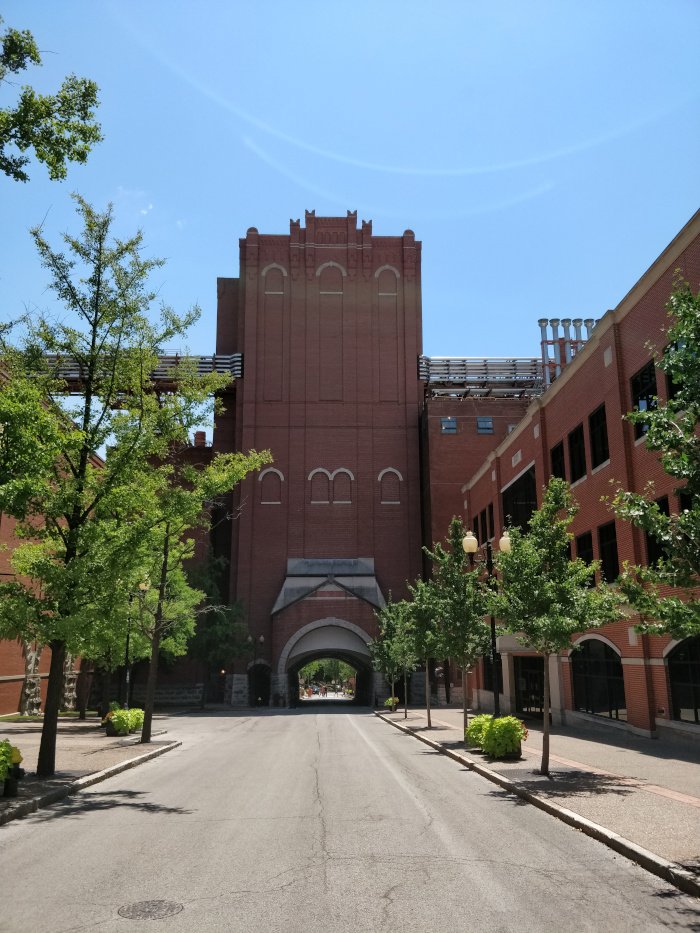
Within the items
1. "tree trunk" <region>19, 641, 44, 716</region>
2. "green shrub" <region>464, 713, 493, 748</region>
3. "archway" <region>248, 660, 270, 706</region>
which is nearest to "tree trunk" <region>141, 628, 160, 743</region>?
"green shrub" <region>464, 713, 493, 748</region>

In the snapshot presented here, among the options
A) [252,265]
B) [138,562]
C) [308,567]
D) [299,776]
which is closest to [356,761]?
[299,776]

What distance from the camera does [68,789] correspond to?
13148mm

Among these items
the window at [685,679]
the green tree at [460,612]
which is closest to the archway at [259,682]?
the green tree at [460,612]

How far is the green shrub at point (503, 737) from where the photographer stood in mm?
17078

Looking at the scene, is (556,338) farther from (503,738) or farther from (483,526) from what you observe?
(503,738)

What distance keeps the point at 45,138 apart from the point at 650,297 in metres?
15.7

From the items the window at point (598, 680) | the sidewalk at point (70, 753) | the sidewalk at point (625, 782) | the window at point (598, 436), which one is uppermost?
the window at point (598, 436)

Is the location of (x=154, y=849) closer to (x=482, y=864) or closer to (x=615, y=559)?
(x=482, y=864)

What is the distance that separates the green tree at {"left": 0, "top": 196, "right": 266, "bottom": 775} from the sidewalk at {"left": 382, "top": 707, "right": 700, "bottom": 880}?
8632 millimetres

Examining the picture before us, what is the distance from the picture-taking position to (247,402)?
55.1m

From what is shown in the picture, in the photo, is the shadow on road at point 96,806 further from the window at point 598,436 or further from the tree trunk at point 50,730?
the window at point 598,436

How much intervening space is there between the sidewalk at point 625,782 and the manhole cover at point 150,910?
4871 mm

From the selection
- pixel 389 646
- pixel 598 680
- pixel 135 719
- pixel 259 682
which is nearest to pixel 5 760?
pixel 135 719

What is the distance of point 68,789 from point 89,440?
656cm
